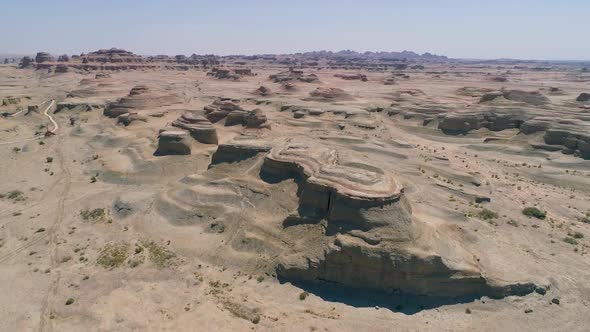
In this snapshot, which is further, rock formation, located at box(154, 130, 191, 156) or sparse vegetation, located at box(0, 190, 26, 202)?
rock formation, located at box(154, 130, 191, 156)

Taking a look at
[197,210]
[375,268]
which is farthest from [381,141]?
[375,268]

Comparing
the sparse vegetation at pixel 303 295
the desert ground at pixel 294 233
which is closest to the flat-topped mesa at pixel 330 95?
the desert ground at pixel 294 233

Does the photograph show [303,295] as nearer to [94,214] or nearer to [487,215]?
[487,215]

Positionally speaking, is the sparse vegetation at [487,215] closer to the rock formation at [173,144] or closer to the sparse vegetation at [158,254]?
the sparse vegetation at [158,254]

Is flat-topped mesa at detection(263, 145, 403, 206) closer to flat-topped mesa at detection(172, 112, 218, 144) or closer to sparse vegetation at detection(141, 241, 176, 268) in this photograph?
sparse vegetation at detection(141, 241, 176, 268)

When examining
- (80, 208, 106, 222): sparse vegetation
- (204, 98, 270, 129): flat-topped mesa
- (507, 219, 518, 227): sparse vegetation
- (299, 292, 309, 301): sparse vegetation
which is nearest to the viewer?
(299, 292, 309, 301): sparse vegetation

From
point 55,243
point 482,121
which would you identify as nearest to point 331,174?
point 55,243

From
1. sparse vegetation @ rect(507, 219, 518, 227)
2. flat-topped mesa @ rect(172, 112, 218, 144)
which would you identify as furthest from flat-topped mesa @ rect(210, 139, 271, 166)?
sparse vegetation @ rect(507, 219, 518, 227)

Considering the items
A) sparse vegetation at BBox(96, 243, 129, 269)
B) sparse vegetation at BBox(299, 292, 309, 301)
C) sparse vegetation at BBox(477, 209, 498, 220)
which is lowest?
sparse vegetation at BBox(299, 292, 309, 301)
